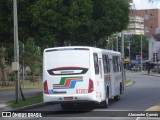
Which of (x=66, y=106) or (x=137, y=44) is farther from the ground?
(x=137, y=44)

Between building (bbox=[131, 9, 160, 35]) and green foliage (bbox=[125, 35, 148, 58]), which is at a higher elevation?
building (bbox=[131, 9, 160, 35])

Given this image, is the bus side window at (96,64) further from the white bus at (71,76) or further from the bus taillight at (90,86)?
the bus taillight at (90,86)

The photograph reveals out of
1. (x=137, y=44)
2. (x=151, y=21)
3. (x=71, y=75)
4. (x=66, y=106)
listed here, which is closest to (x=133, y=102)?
(x=66, y=106)

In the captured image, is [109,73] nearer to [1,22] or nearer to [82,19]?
[82,19]

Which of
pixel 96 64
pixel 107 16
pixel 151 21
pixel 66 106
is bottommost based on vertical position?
pixel 66 106

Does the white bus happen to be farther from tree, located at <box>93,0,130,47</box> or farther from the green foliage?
the green foliage

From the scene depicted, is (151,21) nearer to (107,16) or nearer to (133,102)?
(107,16)

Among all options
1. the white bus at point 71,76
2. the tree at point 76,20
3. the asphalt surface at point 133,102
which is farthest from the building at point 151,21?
the white bus at point 71,76

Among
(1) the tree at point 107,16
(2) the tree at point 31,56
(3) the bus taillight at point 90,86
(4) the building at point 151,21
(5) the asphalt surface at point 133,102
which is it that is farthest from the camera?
(4) the building at point 151,21

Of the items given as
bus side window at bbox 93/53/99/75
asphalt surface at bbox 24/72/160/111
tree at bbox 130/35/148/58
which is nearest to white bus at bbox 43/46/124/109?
bus side window at bbox 93/53/99/75

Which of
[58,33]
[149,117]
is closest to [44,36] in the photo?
[58,33]

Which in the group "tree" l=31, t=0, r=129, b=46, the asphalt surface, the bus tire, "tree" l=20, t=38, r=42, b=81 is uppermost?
"tree" l=31, t=0, r=129, b=46

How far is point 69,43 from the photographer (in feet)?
119

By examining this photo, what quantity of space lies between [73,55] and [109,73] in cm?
463
